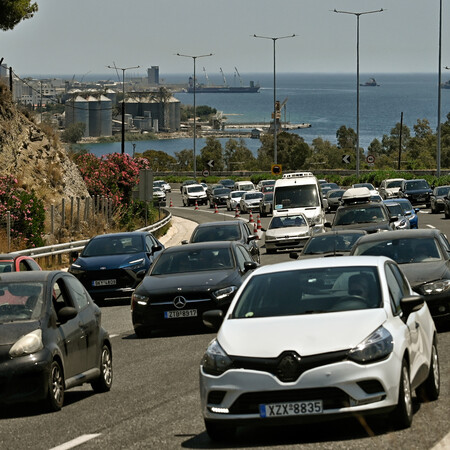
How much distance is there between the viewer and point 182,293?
1855 cm

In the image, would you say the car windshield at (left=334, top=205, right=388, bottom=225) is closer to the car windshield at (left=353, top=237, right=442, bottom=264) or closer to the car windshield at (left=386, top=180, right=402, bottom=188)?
the car windshield at (left=353, top=237, right=442, bottom=264)

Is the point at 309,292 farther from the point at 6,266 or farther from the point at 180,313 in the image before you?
the point at 6,266

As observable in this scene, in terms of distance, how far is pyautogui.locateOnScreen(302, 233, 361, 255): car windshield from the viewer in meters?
26.2

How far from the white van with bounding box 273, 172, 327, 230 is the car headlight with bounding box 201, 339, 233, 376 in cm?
3315

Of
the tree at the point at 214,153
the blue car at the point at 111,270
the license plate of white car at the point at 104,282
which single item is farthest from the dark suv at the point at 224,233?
the tree at the point at 214,153

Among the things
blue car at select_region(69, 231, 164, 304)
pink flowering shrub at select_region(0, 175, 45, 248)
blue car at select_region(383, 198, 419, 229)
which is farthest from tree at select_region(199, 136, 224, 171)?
blue car at select_region(69, 231, 164, 304)

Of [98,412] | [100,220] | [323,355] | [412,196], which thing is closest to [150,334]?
[98,412]

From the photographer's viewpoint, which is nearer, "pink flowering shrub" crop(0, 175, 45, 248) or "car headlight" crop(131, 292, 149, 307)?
"car headlight" crop(131, 292, 149, 307)

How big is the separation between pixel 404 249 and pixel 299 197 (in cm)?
2566

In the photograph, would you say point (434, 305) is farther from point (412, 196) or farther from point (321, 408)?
point (412, 196)

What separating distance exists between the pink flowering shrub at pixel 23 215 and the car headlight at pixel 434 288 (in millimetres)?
21390

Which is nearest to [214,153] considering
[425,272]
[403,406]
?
[425,272]

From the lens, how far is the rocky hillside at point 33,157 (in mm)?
43156

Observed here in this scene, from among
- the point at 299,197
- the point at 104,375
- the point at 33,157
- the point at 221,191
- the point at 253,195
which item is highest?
the point at 33,157
